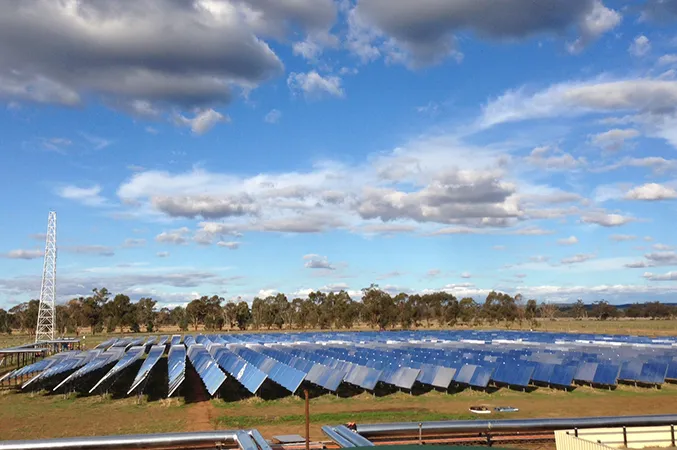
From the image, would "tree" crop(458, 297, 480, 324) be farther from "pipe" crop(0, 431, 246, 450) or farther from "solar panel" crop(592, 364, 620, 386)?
"pipe" crop(0, 431, 246, 450)

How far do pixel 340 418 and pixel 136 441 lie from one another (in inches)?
399

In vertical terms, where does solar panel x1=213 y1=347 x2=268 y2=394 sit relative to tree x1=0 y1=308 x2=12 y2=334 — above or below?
below

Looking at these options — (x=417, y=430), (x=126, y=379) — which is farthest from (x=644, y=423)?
(x=126, y=379)

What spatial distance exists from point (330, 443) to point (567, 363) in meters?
23.1

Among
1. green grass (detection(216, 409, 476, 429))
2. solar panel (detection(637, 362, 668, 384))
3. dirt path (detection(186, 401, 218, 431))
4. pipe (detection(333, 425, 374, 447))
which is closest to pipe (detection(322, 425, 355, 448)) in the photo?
pipe (detection(333, 425, 374, 447))

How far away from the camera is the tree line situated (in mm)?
118625

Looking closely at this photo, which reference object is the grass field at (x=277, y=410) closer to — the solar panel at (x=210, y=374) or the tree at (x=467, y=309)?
the solar panel at (x=210, y=374)

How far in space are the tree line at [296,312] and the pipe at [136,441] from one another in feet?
337

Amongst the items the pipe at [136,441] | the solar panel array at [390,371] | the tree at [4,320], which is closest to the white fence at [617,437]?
the pipe at [136,441]

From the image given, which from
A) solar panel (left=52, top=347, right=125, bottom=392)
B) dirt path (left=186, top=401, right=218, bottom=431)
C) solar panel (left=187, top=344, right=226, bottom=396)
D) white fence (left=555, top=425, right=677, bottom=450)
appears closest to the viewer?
white fence (left=555, top=425, right=677, bottom=450)

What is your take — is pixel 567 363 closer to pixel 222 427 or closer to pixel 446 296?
pixel 222 427

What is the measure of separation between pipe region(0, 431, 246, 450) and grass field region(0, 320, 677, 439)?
4849 millimetres

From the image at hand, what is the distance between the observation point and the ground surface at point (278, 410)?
21.8 meters

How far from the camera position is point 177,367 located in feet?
97.3
